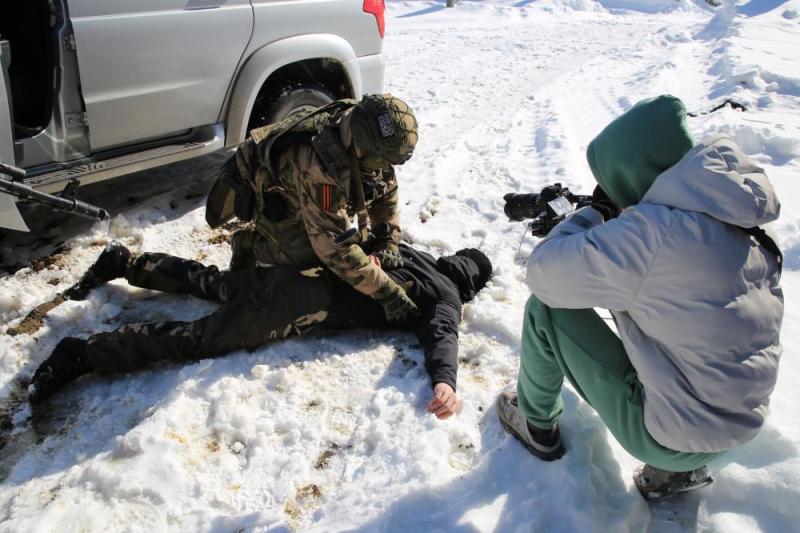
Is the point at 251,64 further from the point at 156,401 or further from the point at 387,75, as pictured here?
the point at 387,75

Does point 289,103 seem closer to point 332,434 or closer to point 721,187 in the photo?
point 332,434

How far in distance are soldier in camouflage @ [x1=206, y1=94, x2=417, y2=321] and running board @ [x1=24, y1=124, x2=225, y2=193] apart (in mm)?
601

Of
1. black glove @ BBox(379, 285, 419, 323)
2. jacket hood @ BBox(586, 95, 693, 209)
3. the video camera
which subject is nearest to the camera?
jacket hood @ BBox(586, 95, 693, 209)

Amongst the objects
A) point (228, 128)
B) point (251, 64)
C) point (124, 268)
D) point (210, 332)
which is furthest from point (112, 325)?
point (251, 64)

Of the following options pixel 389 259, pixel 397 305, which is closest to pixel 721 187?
pixel 397 305

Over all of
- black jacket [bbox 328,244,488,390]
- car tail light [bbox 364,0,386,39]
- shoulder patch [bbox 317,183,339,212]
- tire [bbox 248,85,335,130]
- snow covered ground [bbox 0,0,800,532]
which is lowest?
snow covered ground [bbox 0,0,800,532]

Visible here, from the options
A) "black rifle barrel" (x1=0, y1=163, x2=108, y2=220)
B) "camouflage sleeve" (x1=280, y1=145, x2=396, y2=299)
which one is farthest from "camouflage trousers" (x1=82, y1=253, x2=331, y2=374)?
"black rifle barrel" (x1=0, y1=163, x2=108, y2=220)

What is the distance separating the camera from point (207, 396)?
2.67 metres

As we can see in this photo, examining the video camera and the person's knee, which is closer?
the person's knee

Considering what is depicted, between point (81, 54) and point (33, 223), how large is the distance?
1.31 m

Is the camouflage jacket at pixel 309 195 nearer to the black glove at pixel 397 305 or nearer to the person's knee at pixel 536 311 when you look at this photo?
the black glove at pixel 397 305

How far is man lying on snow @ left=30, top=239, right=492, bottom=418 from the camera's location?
269 cm

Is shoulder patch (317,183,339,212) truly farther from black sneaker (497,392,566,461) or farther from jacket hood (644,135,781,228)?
jacket hood (644,135,781,228)

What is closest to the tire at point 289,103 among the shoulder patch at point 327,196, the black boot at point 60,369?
the shoulder patch at point 327,196
